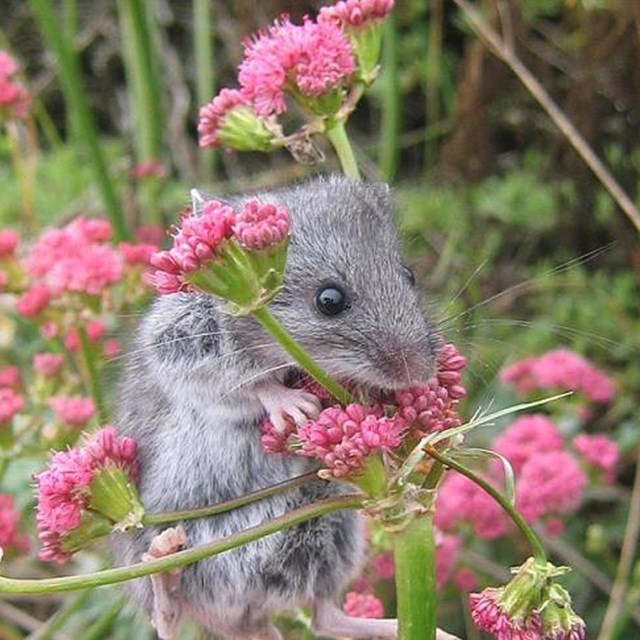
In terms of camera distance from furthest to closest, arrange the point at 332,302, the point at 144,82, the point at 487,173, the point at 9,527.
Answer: the point at 487,173, the point at 144,82, the point at 9,527, the point at 332,302

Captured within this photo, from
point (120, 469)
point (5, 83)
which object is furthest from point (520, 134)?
point (120, 469)

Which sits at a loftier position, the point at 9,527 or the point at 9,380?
the point at 9,380

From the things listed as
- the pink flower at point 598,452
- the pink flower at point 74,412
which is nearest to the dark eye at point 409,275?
the pink flower at point 74,412

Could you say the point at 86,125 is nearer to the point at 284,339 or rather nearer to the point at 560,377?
the point at 560,377

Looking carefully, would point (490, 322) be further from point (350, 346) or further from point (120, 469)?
point (120, 469)

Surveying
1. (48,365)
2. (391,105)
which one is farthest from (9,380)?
(391,105)

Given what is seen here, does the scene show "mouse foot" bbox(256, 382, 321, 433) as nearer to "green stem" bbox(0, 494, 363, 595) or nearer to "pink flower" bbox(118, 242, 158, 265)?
"green stem" bbox(0, 494, 363, 595)

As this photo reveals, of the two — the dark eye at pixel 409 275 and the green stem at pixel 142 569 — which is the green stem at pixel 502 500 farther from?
the dark eye at pixel 409 275
